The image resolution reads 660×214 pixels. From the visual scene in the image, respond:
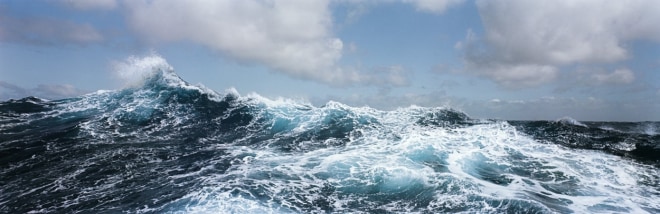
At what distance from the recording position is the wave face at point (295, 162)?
47.4 feet

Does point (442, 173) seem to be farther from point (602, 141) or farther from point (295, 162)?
point (602, 141)

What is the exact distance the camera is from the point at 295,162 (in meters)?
20.4

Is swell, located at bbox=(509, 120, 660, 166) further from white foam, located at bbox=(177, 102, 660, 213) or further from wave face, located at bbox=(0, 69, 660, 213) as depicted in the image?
white foam, located at bbox=(177, 102, 660, 213)

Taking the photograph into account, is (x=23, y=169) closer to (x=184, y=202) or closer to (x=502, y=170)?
(x=184, y=202)

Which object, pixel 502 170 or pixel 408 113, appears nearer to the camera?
pixel 502 170

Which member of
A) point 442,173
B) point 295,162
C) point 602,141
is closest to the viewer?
point 442,173

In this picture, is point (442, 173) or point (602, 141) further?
point (602, 141)

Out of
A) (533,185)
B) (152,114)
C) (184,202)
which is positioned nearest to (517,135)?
(533,185)

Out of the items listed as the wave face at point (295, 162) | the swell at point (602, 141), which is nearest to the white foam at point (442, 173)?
the wave face at point (295, 162)

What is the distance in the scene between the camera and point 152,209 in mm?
13242

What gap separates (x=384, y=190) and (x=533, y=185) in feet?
23.1

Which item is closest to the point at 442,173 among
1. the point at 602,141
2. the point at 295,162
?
the point at 295,162

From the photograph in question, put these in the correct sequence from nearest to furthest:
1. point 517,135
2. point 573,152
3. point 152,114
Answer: point 573,152
point 517,135
point 152,114

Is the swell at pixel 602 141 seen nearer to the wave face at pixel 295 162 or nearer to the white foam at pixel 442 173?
the wave face at pixel 295 162
